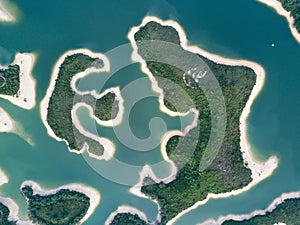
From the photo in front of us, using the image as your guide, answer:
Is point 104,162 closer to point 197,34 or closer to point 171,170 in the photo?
point 171,170

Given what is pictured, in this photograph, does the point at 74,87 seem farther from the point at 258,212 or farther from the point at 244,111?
the point at 258,212

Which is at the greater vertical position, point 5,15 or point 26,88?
point 5,15

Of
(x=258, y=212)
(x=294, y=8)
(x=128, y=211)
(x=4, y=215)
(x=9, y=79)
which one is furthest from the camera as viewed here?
(x=258, y=212)

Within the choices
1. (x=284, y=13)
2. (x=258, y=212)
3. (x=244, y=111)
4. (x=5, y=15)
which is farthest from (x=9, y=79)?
(x=258, y=212)

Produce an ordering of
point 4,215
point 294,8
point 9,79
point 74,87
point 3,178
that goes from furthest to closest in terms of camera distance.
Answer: point 3,178, point 4,215, point 74,87, point 9,79, point 294,8

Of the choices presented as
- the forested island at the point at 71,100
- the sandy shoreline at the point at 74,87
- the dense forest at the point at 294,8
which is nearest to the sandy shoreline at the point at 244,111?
the sandy shoreline at the point at 74,87

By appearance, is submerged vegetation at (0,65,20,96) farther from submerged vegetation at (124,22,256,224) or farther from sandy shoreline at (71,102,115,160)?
submerged vegetation at (124,22,256,224)
